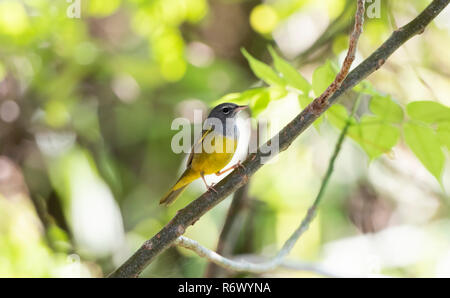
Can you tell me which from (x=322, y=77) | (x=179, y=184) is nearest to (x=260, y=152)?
(x=322, y=77)

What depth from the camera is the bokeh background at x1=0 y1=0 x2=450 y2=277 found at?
3342 mm

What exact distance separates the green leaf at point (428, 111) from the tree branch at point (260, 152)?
24cm

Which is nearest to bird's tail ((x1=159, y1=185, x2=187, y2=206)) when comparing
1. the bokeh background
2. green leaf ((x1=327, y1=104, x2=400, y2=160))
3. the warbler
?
the warbler

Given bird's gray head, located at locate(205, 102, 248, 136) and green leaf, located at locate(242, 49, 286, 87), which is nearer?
green leaf, located at locate(242, 49, 286, 87)

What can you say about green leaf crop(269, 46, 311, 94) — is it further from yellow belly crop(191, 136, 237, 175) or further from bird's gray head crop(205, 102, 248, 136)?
bird's gray head crop(205, 102, 248, 136)

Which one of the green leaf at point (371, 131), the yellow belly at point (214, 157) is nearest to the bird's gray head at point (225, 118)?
the yellow belly at point (214, 157)

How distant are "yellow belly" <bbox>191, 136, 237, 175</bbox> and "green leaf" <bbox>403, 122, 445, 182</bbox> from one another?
3.27 ft

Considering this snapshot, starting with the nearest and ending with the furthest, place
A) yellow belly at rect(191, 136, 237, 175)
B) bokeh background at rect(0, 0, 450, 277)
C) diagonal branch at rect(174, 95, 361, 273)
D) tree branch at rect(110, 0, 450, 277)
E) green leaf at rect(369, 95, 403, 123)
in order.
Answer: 1. tree branch at rect(110, 0, 450, 277)
2. diagonal branch at rect(174, 95, 361, 273)
3. green leaf at rect(369, 95, 403, 123)
4. yellow belly at rect(191, 136, 237, 175)
5. bokeh background at rect(0, 0, 450, 277)

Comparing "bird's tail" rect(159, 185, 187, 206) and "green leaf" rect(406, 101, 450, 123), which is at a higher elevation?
"bird's tail" rect(159, 185, 187, 206)

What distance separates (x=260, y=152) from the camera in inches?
54.5

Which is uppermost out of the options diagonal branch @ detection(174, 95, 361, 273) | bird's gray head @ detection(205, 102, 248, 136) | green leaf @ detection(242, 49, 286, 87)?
bird's gray head @ detection(205, 102, 248, 136)

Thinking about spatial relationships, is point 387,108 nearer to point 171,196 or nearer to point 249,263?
point 249,263
